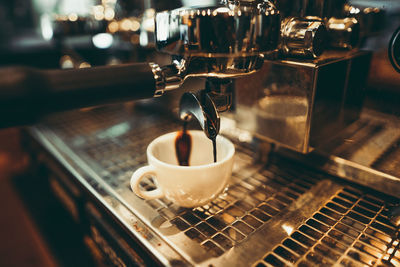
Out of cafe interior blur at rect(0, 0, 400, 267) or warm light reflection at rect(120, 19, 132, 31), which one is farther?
warm light reflection at rect(120, 19, 132, 31)

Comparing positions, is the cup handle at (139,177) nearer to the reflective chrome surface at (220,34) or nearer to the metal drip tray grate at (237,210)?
the metal drip tray grate at (237,210)

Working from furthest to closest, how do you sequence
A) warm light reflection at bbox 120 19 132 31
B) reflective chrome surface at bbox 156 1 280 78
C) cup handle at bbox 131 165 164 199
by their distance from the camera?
warm light reflection at bbox 120 19 132 31
cup handle at bbox 131 165 164 199
reflective chrome surface at bbox 156 1 280 78

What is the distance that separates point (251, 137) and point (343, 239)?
0.31 metres

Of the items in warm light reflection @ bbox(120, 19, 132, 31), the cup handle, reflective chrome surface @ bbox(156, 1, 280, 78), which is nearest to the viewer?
reflective chrome surface @ bbox(156, 1, 280, 78)

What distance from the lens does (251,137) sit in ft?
2.30

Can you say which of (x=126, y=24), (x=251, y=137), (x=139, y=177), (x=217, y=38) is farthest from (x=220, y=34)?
(x=126, y=24)

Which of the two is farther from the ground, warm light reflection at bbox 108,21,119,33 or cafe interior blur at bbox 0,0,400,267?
warm light reflection at bbox 108,21,119,33

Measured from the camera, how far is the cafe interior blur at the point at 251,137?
0.35m

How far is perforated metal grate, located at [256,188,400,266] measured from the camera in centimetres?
39

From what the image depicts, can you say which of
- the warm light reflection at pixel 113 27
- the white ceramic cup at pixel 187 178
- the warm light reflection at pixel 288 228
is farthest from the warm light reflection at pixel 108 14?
the warm light reflection at pixel 288 228

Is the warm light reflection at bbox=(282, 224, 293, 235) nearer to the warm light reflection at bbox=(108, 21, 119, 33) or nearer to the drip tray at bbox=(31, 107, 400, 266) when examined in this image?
the drip tray at bbox=(31, 107, 400, 266)

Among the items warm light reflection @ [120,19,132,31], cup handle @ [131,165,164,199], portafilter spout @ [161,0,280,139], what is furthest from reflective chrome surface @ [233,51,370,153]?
warm light reflection @ [120,19,132,31]

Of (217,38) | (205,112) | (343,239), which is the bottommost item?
(343,239)

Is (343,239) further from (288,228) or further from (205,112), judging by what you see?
(205,112)
